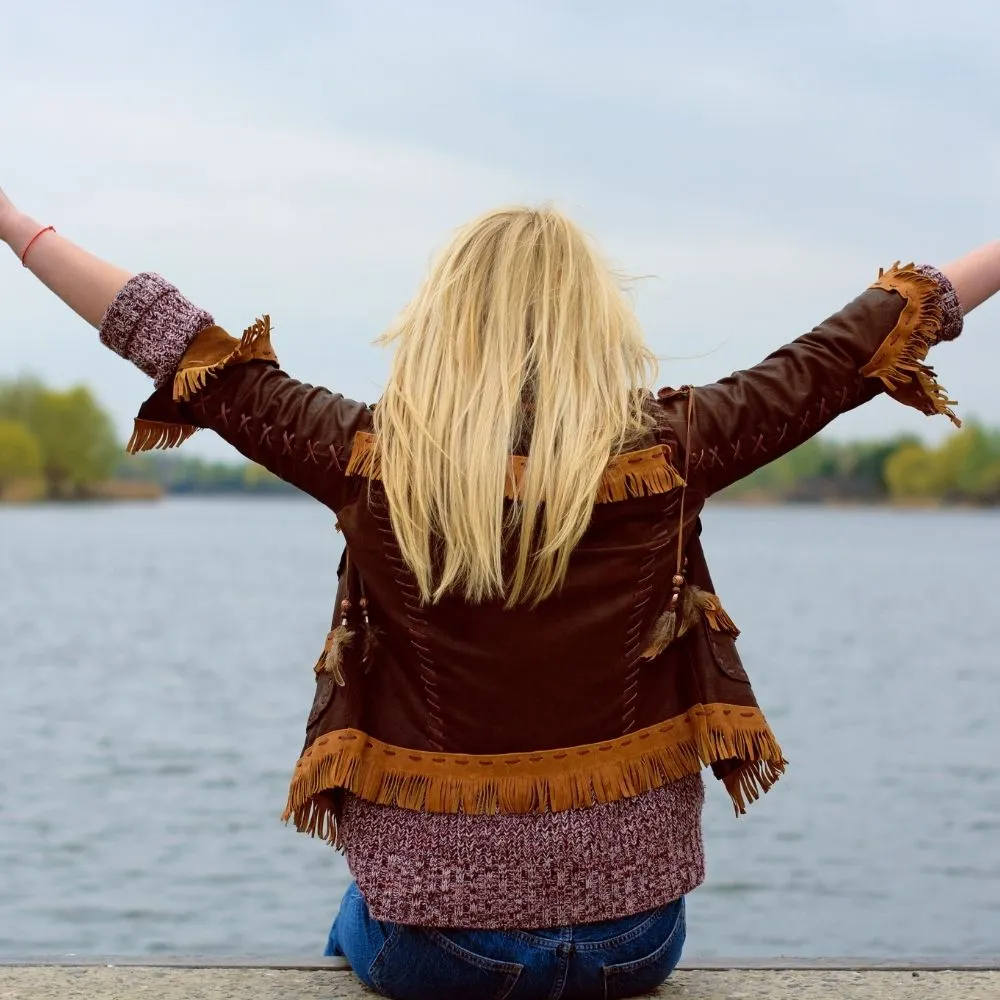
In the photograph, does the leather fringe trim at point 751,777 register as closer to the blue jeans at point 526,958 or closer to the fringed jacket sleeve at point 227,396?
the blue jeans at point 526,958

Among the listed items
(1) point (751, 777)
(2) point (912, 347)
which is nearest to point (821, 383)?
(2) point (912, 347)

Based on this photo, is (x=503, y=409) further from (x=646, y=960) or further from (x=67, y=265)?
(x=646, y=960)

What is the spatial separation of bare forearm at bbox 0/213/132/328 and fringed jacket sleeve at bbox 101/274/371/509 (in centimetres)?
4

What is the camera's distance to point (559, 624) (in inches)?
105

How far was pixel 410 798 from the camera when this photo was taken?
8.97 feet

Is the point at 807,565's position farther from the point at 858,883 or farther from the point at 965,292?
the point at 965,292

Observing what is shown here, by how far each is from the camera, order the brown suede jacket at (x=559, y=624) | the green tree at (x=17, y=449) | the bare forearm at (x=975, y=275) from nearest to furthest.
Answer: the brown suede jacket at (x=559, y=624)
the bare forearm at (x=975, y=275)
the green tree at (x=17, y=449)

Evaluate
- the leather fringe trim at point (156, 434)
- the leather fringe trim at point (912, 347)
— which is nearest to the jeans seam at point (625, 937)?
the leather fringe trim at point (912, 347)

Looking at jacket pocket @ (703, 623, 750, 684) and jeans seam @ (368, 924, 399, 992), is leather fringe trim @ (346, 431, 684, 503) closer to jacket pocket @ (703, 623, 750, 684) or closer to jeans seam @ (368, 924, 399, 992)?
jacket pocket @ (703, 623, 750, 684)

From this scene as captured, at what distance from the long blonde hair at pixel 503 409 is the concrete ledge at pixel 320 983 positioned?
3.33ft

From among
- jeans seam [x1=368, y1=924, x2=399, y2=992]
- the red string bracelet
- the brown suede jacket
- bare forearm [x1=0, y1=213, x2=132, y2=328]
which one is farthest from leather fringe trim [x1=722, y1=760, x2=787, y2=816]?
the red string bracelet

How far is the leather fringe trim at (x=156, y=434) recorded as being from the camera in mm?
2861

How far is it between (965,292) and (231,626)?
99.5 feet

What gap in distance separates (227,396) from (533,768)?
85 centimetres
